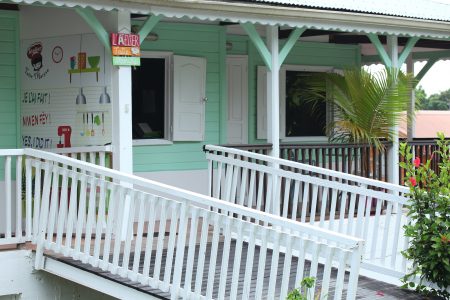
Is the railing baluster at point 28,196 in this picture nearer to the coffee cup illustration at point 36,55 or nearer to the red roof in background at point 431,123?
the coffee cup illustration at point 36,55

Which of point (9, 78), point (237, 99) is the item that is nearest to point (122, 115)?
point (9, 78)

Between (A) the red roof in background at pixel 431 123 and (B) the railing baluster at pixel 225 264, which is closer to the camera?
(B) the railing baluster at pixel 225 264

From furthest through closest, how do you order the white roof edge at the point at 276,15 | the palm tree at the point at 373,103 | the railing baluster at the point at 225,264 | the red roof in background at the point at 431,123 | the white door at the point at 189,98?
the red roof in background at the point at 431,123, the palm tree at the point at 373,103, the white door at the point at 189,98, the white roof edge at the point at 276,15, the railing baluster at the point at 225,264

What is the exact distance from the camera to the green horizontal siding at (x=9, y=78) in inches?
423

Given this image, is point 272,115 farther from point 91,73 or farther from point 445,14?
point 445,14

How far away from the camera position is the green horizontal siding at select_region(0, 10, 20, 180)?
10.7 metres

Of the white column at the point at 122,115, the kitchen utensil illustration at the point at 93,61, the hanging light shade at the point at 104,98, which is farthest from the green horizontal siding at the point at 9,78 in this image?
the white column at the point at 122,115

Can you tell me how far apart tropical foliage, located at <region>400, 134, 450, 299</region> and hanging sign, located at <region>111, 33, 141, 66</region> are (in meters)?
3.17

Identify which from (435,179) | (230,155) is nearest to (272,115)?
(230,155)

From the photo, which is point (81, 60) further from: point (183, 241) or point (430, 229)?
point (430, 229)

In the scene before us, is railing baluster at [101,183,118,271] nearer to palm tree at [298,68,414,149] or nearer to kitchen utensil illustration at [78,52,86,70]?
kitchen utensil illustration at [78,52,86,70]

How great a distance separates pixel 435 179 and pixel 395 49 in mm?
4706

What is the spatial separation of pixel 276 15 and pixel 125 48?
2006 millimetres

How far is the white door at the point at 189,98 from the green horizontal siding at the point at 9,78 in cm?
212
